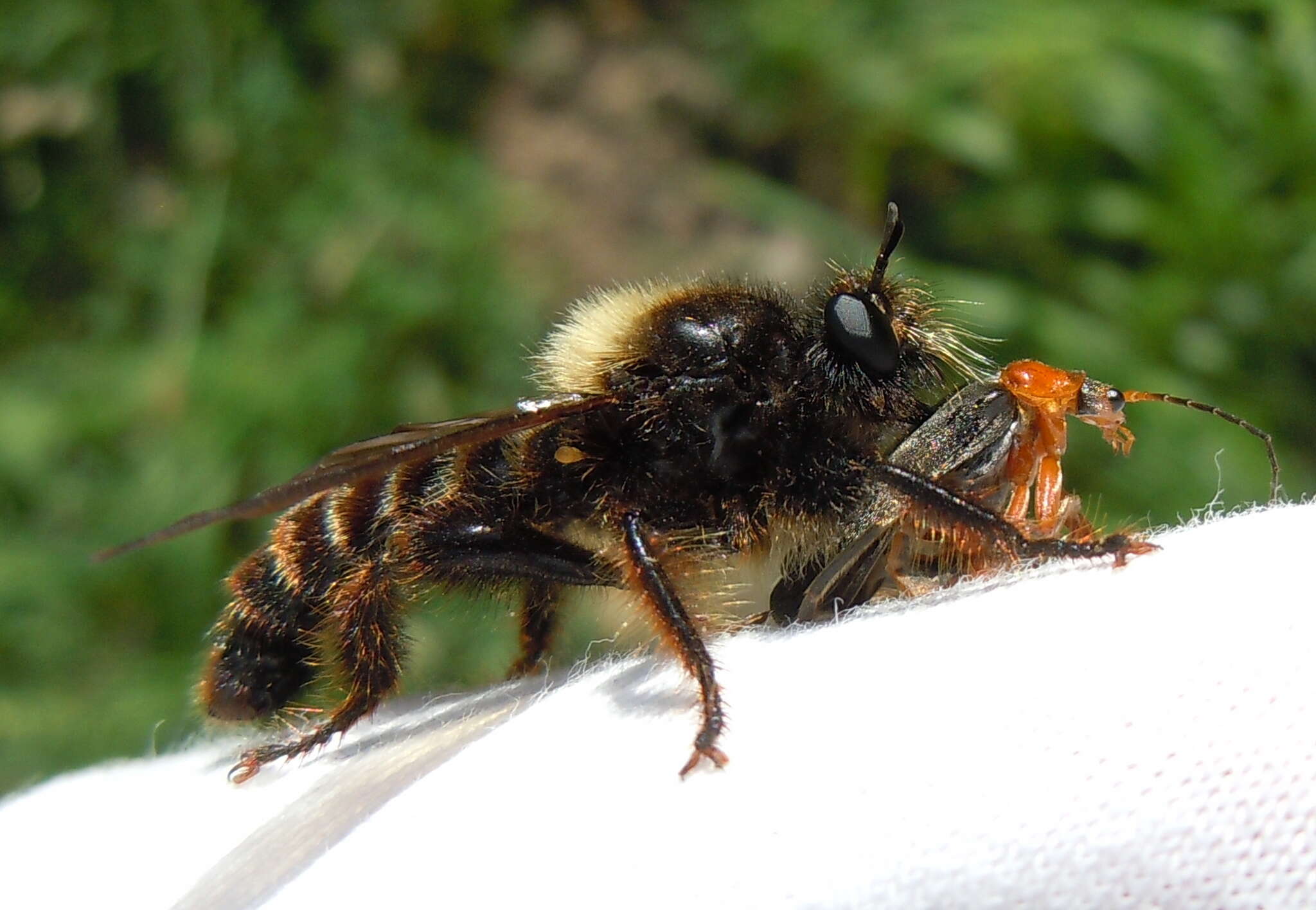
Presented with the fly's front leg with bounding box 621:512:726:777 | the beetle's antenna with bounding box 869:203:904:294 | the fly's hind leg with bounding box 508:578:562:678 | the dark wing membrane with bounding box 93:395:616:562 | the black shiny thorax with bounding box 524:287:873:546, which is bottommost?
the fly's hind leg with bounding box 508:578:562:678

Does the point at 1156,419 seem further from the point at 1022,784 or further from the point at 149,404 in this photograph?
the point at 149,404

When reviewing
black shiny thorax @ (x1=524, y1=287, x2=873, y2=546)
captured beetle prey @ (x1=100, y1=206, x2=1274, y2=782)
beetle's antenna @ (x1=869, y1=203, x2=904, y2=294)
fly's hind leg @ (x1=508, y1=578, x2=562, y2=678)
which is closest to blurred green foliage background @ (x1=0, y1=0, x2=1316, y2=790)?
fly's hind leg @ (x1=508, y1=578, x2=562, y2=678)

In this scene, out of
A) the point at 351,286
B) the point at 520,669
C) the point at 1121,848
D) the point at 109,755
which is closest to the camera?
the point at 1121,848

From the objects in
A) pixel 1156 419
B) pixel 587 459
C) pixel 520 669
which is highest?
pixel 587 459

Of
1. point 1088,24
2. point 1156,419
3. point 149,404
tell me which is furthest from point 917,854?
point 1088,24

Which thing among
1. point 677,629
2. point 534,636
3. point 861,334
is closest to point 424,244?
point 534,636

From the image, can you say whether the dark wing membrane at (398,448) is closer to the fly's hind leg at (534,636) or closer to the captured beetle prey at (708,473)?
the captured beetle prey at (708,473)

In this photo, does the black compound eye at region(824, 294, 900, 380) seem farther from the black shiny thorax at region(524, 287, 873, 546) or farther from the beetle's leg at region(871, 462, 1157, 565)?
the beetle's leg at region(871, 462, 1157, 565)
